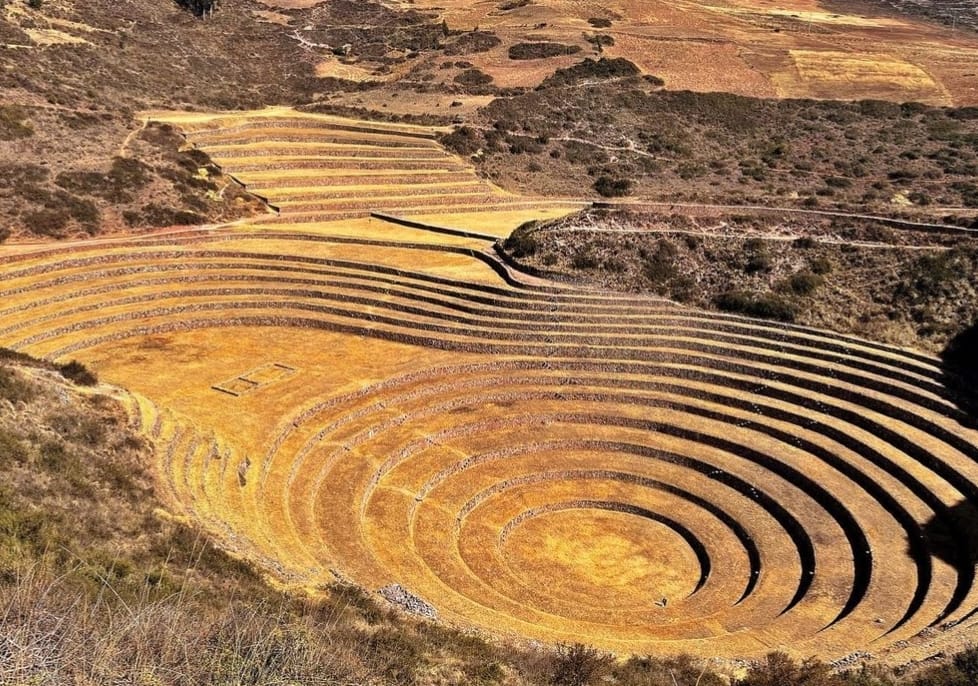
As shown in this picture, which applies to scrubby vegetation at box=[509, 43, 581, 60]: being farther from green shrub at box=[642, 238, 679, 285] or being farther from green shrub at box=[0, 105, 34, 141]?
green shrub at box=[642, 238, 679, 285]

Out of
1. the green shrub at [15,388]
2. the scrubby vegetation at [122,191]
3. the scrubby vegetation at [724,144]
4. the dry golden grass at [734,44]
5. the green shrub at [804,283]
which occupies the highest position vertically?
the dry golden grass at [734,44]

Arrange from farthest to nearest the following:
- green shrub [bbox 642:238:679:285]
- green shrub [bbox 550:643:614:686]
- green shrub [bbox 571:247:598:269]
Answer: green shrub [bbox 571:247:598:269] < green shrub [bbox 642:238:679:285] < green shrub [bbox 550:643:614:686]

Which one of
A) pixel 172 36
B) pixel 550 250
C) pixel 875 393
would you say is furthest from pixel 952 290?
pixel 172 36

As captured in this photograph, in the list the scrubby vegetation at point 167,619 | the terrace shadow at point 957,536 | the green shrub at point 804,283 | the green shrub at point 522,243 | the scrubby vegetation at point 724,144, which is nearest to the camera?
the scrubby vegetation at point 167,619

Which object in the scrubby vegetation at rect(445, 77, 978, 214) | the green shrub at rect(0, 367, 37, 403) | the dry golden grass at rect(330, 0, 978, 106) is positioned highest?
the dry golden grass at rect(330, 0, 978, 106)

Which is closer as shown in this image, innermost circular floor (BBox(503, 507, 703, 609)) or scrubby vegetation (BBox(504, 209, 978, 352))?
innermost circular floor (BBox(503, 507, 703, 609))

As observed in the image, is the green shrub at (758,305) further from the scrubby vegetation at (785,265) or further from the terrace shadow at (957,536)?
the terrace shadow at (957,536)

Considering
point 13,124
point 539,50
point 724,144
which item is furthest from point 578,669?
point 539,50

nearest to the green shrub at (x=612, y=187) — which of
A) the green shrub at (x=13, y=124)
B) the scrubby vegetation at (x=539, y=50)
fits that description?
the scrubby vegetation at (x=539, y=50)

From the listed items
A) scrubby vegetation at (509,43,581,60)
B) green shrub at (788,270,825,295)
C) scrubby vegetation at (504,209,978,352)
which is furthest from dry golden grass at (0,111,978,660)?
scrubby vegetation at (509,43,581,60)

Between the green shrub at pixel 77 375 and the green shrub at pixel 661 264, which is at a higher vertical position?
the green shrub at pixel 661 264
